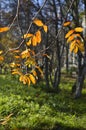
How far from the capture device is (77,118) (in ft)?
35.0

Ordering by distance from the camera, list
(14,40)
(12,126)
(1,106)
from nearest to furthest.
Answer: (12,126) < (1,106) < (14,40)

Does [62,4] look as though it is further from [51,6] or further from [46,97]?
[46,97]

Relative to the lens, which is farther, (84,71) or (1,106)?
(84,71)

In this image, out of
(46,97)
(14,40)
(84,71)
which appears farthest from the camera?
(14,40)

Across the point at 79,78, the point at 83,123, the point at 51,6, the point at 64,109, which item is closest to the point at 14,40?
the point at 51,6

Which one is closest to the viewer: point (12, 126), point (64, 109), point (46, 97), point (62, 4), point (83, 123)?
point (12, 126)

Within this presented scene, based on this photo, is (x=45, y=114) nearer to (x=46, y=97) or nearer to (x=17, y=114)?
(x=17, y=114)

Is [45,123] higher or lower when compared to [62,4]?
lower

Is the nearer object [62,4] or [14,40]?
[62,4]

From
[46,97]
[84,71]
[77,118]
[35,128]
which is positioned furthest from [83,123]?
[84,71]

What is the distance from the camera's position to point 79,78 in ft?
52.4

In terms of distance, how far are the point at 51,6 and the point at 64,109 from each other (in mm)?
7254

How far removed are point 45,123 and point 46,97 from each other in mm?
4478

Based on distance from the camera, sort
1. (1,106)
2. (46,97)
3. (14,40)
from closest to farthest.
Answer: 1. (1,106)
2. (46,97)
3. (14,40)
